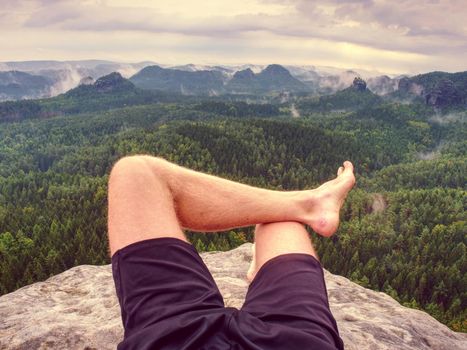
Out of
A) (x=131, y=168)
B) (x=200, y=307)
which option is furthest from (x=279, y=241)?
(x=131, y=168)

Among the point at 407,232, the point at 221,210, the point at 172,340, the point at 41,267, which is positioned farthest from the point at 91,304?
the point at 407,232

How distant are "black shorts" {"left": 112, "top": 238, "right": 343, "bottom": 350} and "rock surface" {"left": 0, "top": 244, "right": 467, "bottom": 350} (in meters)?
5.48

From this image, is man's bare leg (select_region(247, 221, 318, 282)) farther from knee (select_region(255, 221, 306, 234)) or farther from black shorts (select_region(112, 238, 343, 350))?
black shorts (select_region(112, 238, 343, 350))

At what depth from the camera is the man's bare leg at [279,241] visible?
5.36m

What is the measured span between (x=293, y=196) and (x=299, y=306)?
2511 millimetres

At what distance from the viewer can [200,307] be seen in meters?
4.21

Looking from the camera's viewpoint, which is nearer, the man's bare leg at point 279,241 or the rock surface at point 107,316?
the man's bare leg at point 279,241

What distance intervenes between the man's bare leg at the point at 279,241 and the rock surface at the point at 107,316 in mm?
4764

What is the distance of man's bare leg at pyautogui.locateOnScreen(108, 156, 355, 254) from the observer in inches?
186

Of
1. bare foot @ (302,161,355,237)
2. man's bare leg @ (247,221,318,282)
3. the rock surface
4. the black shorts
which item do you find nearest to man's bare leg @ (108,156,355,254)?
bare foot @ (302,161,355,237)

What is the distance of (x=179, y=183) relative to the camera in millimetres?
5422

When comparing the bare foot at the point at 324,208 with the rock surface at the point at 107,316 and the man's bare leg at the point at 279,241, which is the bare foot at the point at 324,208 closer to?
the man's bare leg at the point at 279,241

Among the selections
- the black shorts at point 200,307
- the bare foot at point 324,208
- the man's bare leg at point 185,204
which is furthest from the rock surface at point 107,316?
the black shorts at point 200,307

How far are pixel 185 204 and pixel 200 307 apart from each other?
165cm
